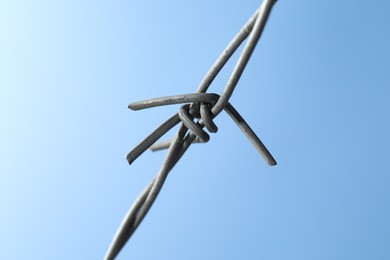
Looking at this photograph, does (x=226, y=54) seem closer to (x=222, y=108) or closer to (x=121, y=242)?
(x=222, y=108)

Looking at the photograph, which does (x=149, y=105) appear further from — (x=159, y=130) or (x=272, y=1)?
(x=272, y=1)

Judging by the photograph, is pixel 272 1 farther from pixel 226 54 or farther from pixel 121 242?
pixel 121 242

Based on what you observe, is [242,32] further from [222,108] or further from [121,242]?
[121,242]

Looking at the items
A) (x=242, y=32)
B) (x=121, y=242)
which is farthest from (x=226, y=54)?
(x=121, y=242)

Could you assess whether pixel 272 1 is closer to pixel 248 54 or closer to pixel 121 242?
pixel 248 54
